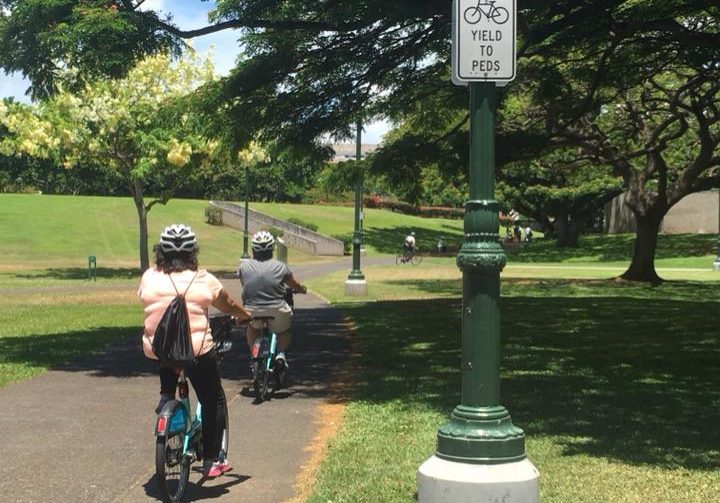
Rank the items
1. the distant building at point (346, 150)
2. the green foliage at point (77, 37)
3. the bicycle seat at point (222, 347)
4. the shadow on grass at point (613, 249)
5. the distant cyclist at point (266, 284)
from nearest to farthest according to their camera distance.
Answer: the bicycle seat at point (222, 347) → the distant cyclist at point (266, 284) → the green foliage at point (77, 37) → the distant building at point (346, 150) → the shadow on grass at point (613, 249)

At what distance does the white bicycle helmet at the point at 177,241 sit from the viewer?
17.6ft

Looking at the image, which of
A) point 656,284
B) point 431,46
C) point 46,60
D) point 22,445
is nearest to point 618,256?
point 656,284

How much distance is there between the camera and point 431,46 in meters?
14.3

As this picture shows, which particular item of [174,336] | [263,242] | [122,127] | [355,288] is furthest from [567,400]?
[122,127]

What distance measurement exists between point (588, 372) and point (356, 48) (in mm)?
6095

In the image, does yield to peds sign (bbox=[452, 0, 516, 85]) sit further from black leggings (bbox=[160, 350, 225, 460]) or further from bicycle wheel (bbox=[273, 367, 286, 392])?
bicycle wheel (bbox=[273, 367, 286, 392])

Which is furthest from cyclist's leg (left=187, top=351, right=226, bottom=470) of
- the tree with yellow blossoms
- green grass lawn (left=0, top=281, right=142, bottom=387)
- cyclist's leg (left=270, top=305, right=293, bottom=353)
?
the tree with yellow blossoms

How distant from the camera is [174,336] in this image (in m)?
5.22

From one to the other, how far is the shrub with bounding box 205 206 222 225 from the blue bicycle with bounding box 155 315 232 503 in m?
57.7

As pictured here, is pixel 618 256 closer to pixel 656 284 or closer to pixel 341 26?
pixel 656 284

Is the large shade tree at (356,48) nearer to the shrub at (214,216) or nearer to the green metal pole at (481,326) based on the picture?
the green metal pole at (481,326)

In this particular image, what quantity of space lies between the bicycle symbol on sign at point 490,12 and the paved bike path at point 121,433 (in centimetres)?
325

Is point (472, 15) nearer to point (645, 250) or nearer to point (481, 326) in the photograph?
point (481, 326)

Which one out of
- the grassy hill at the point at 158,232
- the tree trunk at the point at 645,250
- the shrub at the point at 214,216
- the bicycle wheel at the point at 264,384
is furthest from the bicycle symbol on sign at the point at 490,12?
the shrub at the point at 214,216
